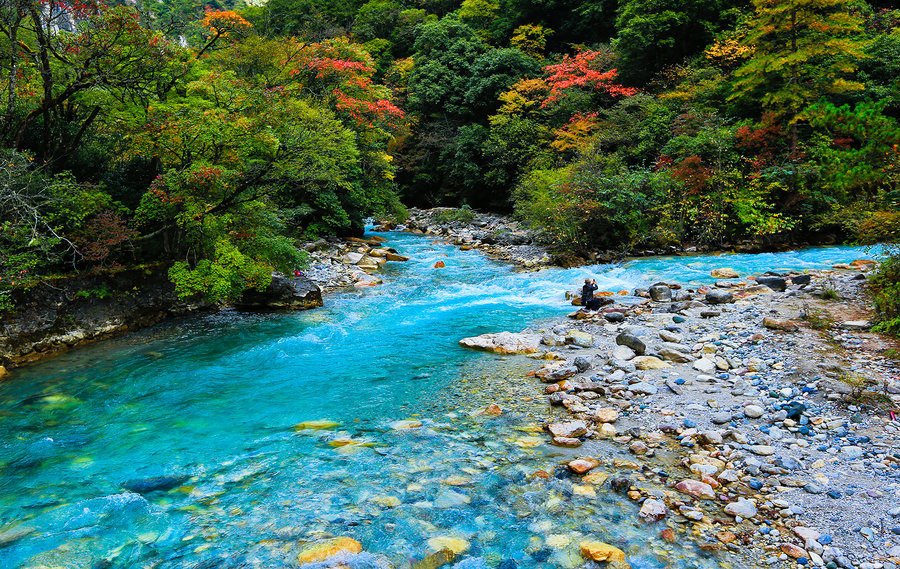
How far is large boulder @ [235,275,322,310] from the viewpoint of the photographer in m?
11.9

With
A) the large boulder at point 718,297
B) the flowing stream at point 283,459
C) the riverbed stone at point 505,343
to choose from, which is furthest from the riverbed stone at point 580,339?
the large boulder at point 718,297

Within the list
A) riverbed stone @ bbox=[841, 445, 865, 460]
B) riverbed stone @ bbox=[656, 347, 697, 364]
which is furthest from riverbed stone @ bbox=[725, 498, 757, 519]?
riverbed stone @ bbox=[656, 347, 697, 364]

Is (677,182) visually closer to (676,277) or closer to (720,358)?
(676,277)

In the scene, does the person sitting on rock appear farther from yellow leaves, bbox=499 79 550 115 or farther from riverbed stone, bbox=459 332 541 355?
yellow leaves, bbox=499 79 550 115

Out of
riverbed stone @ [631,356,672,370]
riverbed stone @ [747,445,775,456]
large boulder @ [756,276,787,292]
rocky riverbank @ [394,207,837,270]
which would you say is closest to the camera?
riverbed stone @ [747,445,775,456]

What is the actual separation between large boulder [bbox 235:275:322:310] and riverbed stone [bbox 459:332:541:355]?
206 inches

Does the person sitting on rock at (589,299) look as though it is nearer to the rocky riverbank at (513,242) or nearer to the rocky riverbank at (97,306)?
the rocky riverbank at (513,242)

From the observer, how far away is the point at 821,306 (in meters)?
7.92

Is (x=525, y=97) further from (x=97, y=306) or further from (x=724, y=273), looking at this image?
(x=97, y=306)

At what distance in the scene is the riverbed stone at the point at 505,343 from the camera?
27.1ft

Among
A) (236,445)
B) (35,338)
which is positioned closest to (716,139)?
(236,445)

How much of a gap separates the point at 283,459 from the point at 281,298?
7.73 metres

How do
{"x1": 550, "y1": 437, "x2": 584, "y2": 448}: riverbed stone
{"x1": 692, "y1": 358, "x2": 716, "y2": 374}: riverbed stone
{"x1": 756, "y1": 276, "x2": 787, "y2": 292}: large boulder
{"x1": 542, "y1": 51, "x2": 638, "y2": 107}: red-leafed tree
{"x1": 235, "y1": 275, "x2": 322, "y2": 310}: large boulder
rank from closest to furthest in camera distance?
{"x1": 550, "y1": 437, "x2": 584, "y2": 448}: riverbed stone, {"x1": 692, "y1": 358, "x2": 716, "y2": 374}: riverbed stone, {"x1": 756, "y1": 276, "x2": 787, "y2": 292}: large boulder, {"x1": 235, "y1": 275, "x2": 322, "y2": 310}: large boulder, {"x1": 542, "y1": 51, "x2": 638, "y2": 107}: red-leafed tree

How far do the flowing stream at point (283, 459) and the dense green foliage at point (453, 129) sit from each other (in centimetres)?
236
